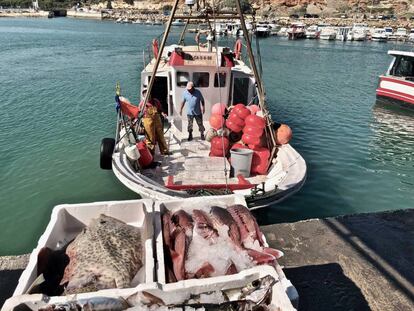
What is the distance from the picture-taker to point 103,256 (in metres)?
3.31

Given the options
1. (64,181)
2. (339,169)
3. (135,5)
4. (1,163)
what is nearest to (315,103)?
(339,169)

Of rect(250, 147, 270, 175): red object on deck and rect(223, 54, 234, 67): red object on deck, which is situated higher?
rect(223, 54, 234, 67): red object on deck

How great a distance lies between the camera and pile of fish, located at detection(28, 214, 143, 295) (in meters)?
3.05

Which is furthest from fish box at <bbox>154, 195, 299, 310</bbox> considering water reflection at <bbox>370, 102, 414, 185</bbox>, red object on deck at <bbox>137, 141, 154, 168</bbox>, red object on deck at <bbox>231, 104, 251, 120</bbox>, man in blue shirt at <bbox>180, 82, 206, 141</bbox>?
water reflection at <bbox>370, 102, 414, 185</bbox>

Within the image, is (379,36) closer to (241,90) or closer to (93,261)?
(241,90)

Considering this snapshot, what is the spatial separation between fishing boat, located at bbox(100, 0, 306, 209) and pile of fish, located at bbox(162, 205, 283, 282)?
8.01ft

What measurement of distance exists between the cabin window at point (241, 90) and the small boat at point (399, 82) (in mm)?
10172

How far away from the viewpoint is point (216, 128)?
9430 millimetres

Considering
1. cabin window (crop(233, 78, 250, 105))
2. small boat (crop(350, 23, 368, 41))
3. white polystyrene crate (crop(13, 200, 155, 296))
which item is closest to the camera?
white polystyrene crate (crop(13, 200, 155, 296))

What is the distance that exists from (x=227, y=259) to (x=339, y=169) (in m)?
8.62

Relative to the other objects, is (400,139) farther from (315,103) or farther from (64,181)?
(64,181)

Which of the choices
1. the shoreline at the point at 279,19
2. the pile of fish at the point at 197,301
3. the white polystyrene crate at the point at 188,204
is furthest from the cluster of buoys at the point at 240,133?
the shoreline at the point at 279,19

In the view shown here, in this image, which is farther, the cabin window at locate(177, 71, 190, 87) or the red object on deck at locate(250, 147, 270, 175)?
the cabin window at locate(177, 71, 190, 87)

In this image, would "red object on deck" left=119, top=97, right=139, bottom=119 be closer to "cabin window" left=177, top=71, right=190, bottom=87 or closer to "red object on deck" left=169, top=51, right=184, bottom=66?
"red object on deck" left=169, top=51, right=184, bottom=66
